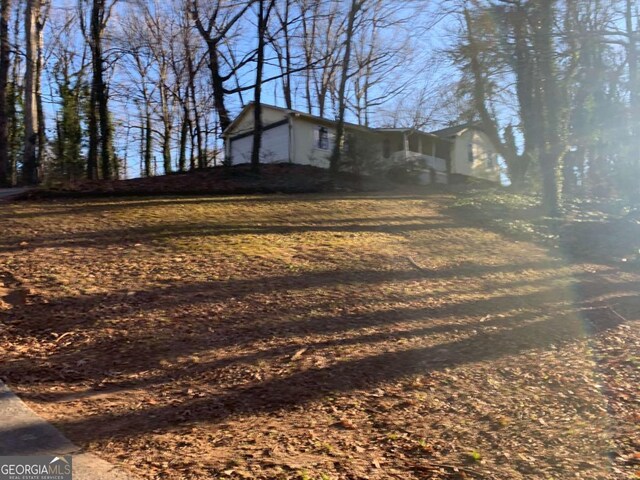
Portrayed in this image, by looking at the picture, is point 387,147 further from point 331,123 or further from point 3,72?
point 3,72

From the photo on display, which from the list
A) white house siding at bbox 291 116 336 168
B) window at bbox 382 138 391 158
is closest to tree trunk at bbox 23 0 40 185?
white house siding at bbox 291 116 336 168

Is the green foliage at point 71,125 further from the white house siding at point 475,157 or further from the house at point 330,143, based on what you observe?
the white house siding at point 475,157

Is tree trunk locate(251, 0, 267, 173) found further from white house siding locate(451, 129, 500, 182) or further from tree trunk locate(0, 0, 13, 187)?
white house siding locate(451, 129, 500, 182)

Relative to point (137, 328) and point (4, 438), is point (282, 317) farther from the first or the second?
point (4, 438)

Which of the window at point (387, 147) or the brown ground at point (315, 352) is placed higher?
the window at point (387, 147)

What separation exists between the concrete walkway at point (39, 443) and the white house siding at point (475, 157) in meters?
32.7

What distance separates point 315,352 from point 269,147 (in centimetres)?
2332

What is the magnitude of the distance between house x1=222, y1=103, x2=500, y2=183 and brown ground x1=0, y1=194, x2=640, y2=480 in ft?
38.7

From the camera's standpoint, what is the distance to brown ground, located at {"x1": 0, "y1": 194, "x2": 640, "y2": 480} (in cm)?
416

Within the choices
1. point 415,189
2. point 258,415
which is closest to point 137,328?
point 258,415

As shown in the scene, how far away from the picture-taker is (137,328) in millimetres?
6586


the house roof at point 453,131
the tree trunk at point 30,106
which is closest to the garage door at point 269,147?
the tree trunk at point 30,106

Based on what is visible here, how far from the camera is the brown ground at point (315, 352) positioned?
4164 millimetres

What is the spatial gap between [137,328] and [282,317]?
5.85 feet
